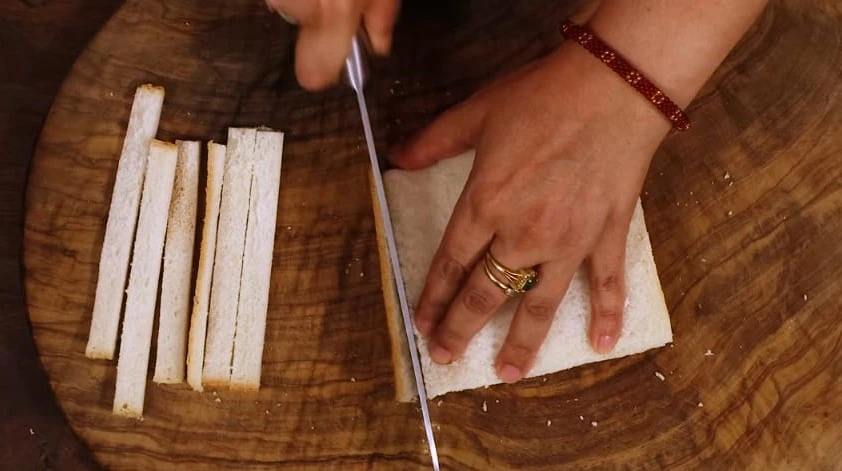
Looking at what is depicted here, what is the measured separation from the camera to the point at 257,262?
4.67ft

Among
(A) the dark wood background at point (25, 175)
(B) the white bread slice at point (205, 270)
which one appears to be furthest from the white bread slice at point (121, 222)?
(A) the dark wood background at point (25, 175)

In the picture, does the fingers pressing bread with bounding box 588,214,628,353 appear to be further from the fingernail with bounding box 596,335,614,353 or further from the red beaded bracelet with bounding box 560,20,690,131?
the red beaded bracelet with bounding box 560,20,690,131

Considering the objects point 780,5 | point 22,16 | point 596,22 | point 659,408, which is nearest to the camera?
point 596,22

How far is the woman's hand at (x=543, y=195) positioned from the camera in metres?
1.25

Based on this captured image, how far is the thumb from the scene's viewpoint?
1380 millimetres

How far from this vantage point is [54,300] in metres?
1.40

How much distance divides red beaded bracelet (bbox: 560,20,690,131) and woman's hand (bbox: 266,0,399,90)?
1.06 feet

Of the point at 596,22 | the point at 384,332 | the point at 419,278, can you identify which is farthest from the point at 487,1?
the point at 384,332

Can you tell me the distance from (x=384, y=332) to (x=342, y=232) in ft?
0.68

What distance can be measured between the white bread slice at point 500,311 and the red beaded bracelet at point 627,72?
0.20m

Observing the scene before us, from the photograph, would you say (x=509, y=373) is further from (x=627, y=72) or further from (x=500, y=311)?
(x=627, y=72)

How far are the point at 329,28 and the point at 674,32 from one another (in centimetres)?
56

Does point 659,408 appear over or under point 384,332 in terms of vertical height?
over

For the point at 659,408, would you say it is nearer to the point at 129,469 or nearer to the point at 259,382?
the point at 259,382
